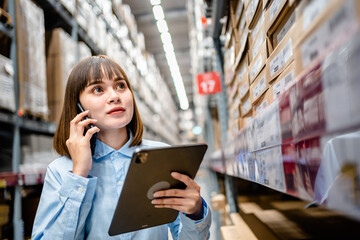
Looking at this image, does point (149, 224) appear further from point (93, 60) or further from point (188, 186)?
point (93, 60)

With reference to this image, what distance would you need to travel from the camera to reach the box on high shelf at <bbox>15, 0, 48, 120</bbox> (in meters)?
1.91

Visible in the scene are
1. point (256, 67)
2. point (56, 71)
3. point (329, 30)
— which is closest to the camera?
point (329, 30)

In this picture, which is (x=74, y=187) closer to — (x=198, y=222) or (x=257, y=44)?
(x=198, y=222)

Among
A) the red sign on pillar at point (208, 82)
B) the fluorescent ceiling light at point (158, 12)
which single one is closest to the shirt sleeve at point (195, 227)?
the red sign on pillar at point (208, 82)

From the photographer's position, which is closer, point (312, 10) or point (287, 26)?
point (312, 10)

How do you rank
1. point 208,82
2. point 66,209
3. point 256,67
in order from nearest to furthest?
1. point 66,209
2. point 256,67
3. point 208,82

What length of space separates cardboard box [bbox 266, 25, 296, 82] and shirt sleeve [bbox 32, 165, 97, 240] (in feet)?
2.47

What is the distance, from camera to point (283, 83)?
88 cm

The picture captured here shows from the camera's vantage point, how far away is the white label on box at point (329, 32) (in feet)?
1.07

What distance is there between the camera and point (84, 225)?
1082mm

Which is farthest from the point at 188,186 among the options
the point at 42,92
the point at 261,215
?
the point at 42,92

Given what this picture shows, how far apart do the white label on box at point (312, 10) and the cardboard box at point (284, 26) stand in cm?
40

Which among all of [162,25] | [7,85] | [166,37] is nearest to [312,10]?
[7,85]

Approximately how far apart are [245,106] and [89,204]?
3.19ft
